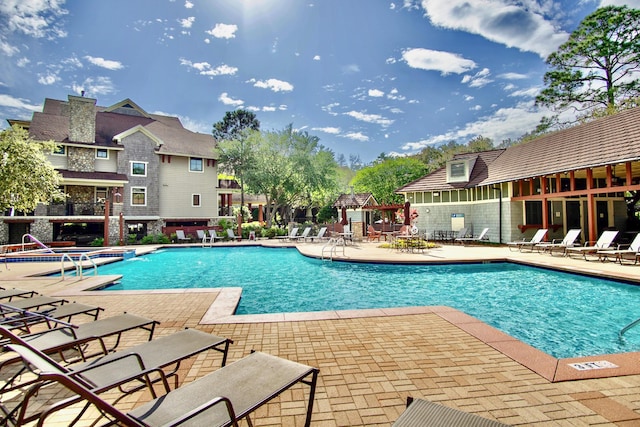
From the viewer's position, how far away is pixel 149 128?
25.1 meters

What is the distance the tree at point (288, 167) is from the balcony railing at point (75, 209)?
1014cm

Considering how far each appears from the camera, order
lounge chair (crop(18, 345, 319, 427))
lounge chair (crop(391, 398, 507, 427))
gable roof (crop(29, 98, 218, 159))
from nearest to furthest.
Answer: lounge chair (crop(18, 345, 319, 427)) → lounge chair (crop(391, 398, 507, 427)) → gable roof (crop(29, 98, 218, 159))

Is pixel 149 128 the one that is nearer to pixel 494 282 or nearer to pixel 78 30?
pixel 78 30

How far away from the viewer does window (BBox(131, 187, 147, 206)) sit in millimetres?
22797

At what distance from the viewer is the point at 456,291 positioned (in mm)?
7754

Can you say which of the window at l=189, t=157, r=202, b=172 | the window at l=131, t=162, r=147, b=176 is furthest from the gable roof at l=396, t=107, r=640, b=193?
the window at l=131, t=162, r=147, b=176

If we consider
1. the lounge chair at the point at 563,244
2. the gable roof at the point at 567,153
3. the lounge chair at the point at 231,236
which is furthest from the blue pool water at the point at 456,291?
the lounge chair at the point at 231,236

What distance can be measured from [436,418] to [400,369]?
1.55 meters

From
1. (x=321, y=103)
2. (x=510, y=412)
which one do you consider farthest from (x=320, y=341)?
(x=321, y=103)

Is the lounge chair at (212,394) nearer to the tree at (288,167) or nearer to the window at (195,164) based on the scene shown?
the tree at (288,167)

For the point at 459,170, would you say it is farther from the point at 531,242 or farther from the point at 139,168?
the point at 139,168

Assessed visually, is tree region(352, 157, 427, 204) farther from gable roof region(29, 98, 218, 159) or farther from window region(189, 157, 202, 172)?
window region(189, 157, 202, 172)

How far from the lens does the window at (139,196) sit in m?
22.8

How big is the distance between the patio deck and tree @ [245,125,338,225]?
20.6 meters
